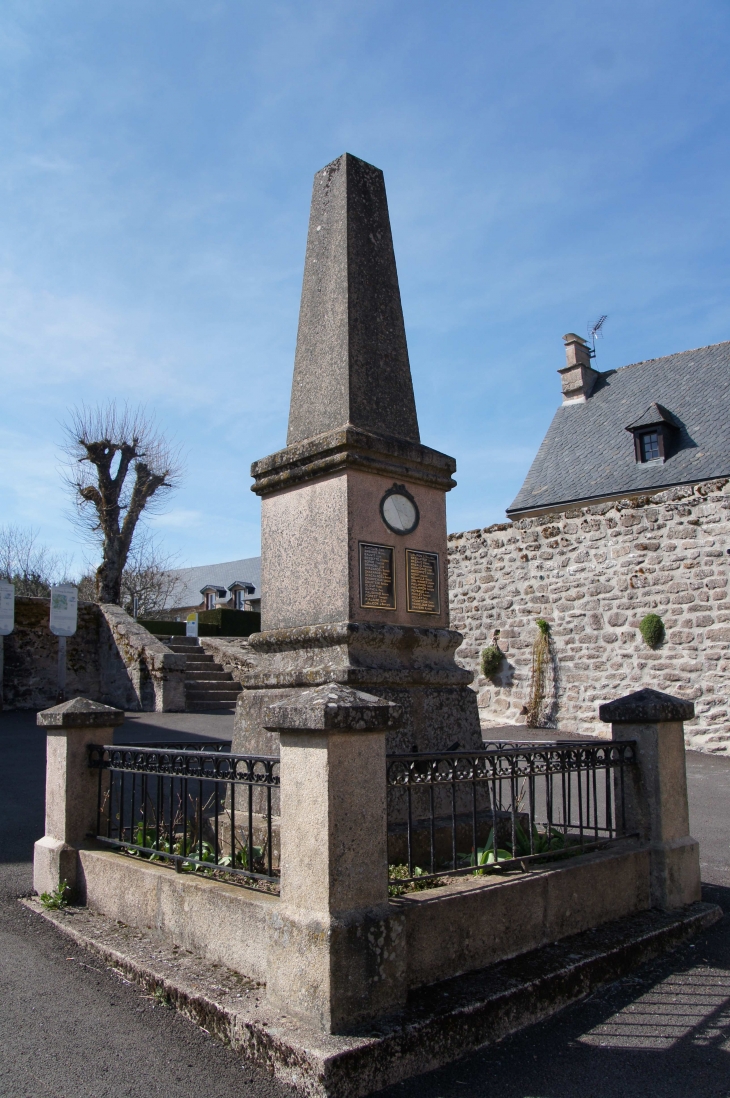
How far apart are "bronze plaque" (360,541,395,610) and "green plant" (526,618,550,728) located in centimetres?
895

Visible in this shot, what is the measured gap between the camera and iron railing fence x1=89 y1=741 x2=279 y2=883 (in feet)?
12.2

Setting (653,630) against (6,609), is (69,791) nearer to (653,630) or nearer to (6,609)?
(653,630)

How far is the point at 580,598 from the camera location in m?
12.7

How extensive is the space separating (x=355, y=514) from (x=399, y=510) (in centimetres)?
36

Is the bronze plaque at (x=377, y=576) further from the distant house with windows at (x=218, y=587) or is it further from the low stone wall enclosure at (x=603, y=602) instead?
the distant house with windows at (x=218, y=587)

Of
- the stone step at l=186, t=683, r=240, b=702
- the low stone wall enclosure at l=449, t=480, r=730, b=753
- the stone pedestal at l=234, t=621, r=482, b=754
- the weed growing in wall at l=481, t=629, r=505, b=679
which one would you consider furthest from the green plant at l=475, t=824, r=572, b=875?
the stone step at l=186, t=683, r=240, b=702

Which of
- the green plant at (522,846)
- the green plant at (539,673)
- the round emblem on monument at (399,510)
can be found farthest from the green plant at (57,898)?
the green plant at (539,673)

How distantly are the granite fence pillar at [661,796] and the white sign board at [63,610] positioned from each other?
476 inches

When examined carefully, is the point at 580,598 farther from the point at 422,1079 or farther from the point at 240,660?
the point at 422,1079

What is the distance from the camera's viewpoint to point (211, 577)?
187 ft

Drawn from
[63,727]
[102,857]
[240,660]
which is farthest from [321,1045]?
[240,660]

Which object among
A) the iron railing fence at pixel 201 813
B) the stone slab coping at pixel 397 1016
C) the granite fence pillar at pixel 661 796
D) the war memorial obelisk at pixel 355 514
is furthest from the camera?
the granite fence pillar at pixel 661 796

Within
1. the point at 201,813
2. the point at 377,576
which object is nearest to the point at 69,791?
the point at 201,813

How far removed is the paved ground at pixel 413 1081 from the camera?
281 cm
